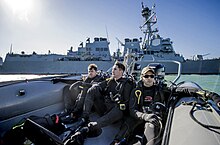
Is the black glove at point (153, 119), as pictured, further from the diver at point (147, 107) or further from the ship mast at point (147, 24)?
the ship mast at point (147, 24)

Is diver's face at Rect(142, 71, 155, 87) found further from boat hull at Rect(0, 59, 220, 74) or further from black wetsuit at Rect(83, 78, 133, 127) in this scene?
boat hull at Rect(0, 59, 220, 74)

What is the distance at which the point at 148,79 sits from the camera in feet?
6.77

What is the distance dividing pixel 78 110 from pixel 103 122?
2.53 ft

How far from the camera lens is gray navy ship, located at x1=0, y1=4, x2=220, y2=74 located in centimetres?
2897

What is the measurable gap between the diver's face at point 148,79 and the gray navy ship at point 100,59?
85.0ft

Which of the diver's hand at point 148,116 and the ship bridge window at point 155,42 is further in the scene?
the ship bridge window at point 155,42

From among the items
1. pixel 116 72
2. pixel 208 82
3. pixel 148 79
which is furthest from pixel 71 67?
pixel 148 79

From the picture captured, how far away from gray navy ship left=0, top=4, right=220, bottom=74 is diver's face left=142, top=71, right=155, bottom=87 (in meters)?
25.9

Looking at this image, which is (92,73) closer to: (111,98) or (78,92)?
(78,92)

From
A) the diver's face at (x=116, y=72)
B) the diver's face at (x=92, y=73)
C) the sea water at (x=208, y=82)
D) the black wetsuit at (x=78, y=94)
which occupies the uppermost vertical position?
the diver's face at (x=116, y=72)

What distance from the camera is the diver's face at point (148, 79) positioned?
203 centimetres

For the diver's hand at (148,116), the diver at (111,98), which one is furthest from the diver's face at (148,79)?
the diver's hand at (148,116)

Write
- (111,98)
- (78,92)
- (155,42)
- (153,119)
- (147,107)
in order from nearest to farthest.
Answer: (153,119), (147,107), (111,98), (78,92), (155,42)

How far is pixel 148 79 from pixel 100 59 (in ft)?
91.4
